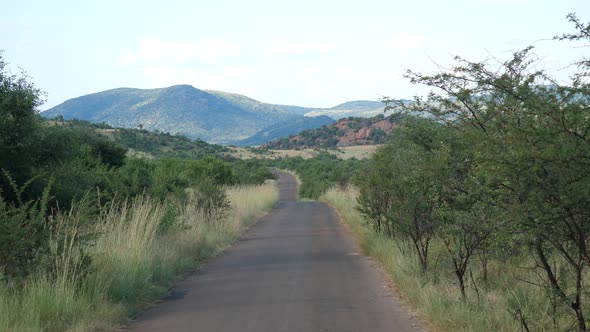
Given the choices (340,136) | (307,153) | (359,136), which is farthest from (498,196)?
(340,136)

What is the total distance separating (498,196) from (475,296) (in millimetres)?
3583

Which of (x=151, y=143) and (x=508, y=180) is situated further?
(x=151, y=143)

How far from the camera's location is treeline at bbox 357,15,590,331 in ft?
19.6

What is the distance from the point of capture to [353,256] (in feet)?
57.5

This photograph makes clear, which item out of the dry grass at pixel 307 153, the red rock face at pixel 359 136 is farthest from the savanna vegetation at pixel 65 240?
the red rock face at pixel 359 136

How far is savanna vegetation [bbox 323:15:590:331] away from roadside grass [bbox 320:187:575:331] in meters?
0.02

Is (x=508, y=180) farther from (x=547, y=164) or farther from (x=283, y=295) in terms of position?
(x=283, y=295)

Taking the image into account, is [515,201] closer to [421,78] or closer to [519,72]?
[519,72]

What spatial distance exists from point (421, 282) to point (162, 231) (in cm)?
740

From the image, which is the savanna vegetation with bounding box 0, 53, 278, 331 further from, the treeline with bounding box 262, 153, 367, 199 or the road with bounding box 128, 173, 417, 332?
the treeline with bounding box 262, 153, 367, 199

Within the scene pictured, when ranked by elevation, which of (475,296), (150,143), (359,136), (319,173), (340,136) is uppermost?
(340,136)

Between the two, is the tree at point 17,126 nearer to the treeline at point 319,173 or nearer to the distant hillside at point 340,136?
the treeline at point 319,173

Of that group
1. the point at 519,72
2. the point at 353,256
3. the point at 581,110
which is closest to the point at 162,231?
the point at 353,256

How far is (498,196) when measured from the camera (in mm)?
6984
